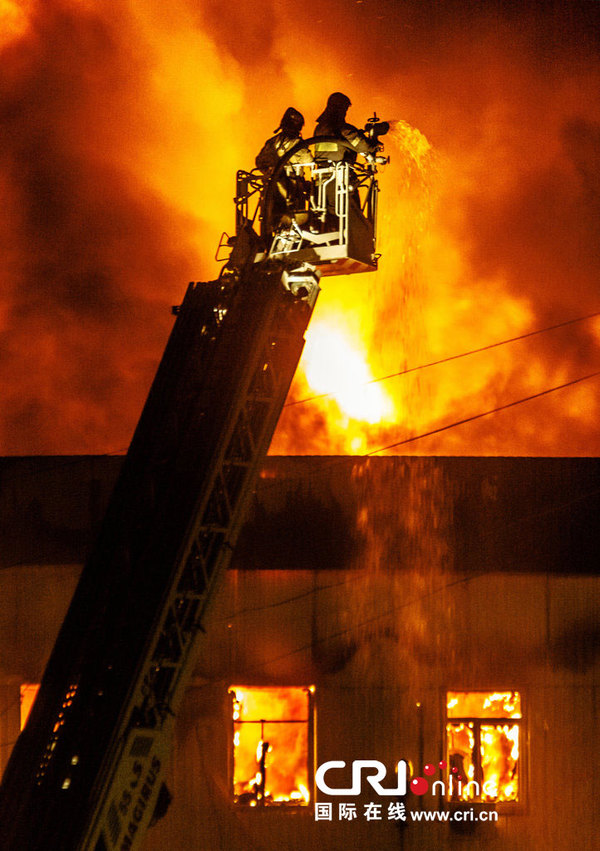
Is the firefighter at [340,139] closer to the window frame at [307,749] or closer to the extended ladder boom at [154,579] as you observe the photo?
the extended ladder boom at [154,579]

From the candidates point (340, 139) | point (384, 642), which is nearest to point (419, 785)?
point (384, 642)

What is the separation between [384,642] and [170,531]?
267 inches

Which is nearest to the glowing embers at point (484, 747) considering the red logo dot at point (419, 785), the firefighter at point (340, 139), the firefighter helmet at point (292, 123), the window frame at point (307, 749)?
the red logo dot at point (419, 785)

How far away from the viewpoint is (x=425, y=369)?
64.3 feet

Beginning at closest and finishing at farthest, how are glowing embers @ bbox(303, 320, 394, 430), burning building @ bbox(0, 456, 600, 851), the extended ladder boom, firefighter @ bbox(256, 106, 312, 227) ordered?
the extended ladder boom → firefighter @ bbox(256, 106, 312, 227) → burning building @ bbox(0, 456, 600, 851) → glowing embers @ bbox(303, 320, 394, 430)

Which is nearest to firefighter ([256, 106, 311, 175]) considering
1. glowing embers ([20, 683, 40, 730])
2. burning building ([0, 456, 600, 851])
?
burning building ([0, 456, 600, 851])

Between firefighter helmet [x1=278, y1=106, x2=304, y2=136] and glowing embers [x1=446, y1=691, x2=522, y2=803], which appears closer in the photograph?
firefighter helmet [x1=278, y1=106, x2=304, y2=136]

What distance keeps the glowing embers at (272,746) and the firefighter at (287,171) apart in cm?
743

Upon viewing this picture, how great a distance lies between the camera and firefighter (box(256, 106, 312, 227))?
9914mm

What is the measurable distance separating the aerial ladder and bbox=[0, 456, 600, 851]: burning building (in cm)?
514

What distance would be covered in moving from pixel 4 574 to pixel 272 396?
7111 millimetres

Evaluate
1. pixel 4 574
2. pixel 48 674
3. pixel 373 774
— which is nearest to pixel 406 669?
pixel 373 774

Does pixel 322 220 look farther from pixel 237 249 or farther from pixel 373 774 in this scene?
pixel 373 774

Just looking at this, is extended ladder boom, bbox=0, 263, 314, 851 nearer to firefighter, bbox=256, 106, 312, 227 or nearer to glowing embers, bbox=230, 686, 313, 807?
firefighter, bbox=256, 106, 312, 227
